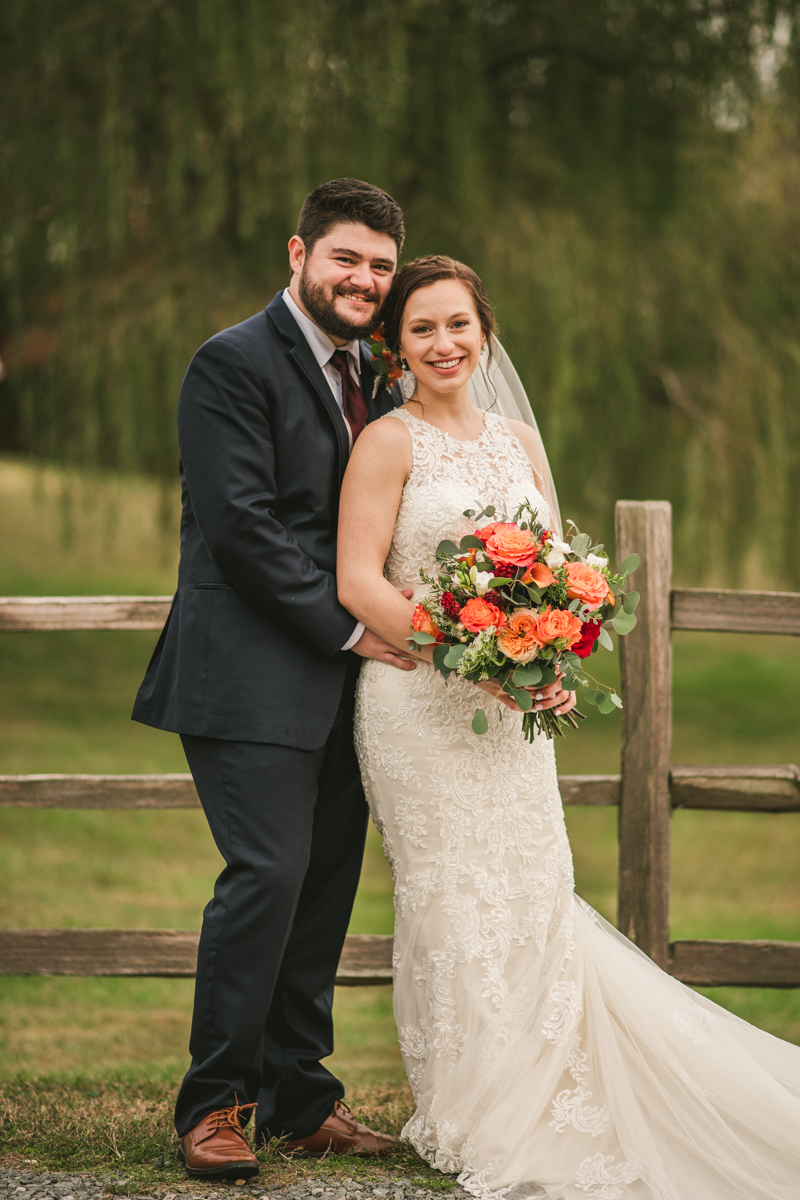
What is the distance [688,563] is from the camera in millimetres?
7953

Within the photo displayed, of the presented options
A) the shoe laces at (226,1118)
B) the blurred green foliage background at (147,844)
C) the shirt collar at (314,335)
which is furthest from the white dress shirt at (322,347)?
the blurred green foliage background at (147,844)

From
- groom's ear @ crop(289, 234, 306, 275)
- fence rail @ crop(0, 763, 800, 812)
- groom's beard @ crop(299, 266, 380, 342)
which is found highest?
groom's ear @ crop(289, 234, 306, 275)

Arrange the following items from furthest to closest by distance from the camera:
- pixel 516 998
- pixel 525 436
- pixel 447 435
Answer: pixel 525 436 < pixel 447 435 < pixel 516 998

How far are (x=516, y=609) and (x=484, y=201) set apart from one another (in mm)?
5730

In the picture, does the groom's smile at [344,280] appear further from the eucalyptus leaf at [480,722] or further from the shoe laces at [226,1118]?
the shoe laces at [226,1118]

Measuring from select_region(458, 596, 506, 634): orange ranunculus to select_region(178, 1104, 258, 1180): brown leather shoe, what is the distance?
4.04 feet

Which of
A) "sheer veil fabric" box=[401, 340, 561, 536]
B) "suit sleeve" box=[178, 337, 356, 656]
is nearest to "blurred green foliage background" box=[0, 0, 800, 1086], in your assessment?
"sheer veil fabric" box=[401, 340, 561, 536]

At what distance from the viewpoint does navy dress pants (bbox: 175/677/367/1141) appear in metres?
2.76

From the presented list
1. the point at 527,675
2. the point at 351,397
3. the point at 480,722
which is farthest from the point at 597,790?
the point at 351,397

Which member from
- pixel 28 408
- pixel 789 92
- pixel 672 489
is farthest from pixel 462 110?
pixel 28 408

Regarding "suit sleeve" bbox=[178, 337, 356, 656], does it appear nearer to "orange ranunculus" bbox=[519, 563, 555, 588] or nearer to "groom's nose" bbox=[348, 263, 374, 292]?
"groom's nose" bbox=[348, 263, 374, 292]

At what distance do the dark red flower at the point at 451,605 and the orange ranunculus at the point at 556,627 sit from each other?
0.61 feet

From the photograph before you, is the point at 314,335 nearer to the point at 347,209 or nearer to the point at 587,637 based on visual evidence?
the point at 347,209

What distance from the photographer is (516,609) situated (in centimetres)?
270
